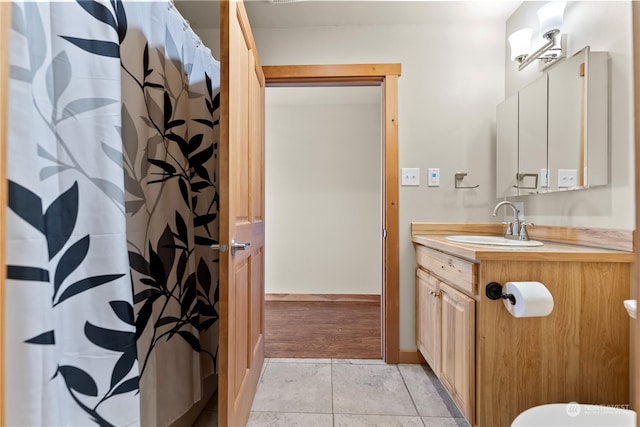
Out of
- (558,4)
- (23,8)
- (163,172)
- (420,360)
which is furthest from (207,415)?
(558,4)

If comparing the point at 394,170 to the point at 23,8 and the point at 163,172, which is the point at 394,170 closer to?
the point at 163,172

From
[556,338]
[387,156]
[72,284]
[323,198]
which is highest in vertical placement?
[387,156]

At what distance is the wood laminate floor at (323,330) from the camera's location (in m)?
2.04

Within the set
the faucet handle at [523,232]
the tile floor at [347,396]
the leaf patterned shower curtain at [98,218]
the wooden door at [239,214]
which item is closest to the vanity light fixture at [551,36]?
the faucet handle at [523,232]

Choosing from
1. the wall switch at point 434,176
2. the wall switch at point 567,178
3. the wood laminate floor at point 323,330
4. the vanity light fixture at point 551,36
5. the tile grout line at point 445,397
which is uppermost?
the vanity light fixture at point 551,36

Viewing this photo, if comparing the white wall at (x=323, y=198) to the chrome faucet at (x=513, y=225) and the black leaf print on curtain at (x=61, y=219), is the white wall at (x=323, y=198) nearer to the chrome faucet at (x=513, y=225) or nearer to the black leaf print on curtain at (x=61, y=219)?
the chrome faucet at (x=513, y=225)

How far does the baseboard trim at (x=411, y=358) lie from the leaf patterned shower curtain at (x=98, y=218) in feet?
4.14

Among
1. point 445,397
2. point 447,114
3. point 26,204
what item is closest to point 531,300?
point 445,397

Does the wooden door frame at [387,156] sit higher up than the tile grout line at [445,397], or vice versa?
the wooden door frame at [387,156]

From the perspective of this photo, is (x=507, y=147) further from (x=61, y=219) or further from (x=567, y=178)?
(x=61, y=219)

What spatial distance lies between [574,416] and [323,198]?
256cm

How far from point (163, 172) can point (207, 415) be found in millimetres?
1178

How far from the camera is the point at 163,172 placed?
1.11 m

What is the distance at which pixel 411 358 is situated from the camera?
6.20 feet
